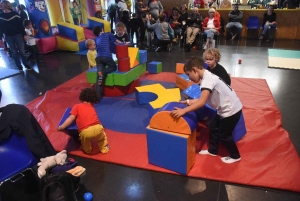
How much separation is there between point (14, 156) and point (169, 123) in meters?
1.48

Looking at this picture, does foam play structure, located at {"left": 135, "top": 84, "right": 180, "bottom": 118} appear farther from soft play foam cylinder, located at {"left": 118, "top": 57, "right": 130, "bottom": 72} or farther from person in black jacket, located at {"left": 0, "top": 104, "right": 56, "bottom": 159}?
person in black jacket, located at {"left": 0, "top": 104, "right": 56, "bottom": 159}

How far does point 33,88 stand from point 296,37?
943cm

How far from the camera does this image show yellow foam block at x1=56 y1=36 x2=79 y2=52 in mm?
8261

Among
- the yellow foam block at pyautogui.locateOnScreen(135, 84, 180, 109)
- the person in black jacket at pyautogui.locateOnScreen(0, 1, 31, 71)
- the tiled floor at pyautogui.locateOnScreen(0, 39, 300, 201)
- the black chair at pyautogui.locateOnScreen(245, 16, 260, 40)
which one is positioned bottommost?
the tiled floor at pyautogui.locateOnScreen(0, 39, 300, 201)

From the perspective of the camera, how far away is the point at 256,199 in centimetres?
219

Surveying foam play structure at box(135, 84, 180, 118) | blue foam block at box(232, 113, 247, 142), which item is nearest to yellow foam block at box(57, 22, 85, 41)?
foam play structure at box(135, 84, 180, 118)

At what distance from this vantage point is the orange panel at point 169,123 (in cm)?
229

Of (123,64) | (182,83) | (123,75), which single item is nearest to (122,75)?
(123,75)

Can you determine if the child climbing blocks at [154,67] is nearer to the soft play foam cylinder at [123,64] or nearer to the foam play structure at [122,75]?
the foam play structure at [122,75]

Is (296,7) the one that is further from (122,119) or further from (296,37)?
(122,119)

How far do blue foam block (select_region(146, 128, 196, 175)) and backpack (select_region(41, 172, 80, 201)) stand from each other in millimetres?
912

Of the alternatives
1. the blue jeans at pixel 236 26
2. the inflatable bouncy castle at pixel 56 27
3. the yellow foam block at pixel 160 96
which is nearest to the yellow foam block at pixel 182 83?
the yellow foam block at pixel 160 96

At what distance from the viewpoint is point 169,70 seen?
5957 mm

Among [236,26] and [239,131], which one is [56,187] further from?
[236,26]
